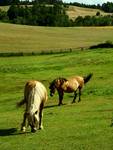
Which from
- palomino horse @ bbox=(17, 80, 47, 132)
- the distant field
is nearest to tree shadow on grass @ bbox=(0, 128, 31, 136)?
palomino horse @ bbox=(17, 80, 47, 132)

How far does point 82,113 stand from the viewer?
2405 centimetres

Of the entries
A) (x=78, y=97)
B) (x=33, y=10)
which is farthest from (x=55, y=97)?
(x=33, y=10)

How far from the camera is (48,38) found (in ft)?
386

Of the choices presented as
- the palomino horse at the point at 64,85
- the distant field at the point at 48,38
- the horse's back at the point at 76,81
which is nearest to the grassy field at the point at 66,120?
the palomino horse at the point at 64,85

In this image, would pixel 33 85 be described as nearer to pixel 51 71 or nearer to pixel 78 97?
pixel 78 97

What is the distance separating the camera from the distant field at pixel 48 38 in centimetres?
9969

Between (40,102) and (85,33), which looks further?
(85,33)

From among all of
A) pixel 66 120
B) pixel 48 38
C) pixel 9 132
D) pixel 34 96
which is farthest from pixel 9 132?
pixel 48 38

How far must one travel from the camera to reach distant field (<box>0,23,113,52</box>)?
9969 centimetres

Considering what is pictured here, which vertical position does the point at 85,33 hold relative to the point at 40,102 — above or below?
below

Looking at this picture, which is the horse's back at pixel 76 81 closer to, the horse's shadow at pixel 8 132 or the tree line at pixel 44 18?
the horse's shadow at pixel 8 132

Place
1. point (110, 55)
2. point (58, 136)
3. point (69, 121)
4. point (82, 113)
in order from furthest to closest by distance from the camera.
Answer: point (110, 55) → point (82, 113) → point (69, 121) → point (58, 136)

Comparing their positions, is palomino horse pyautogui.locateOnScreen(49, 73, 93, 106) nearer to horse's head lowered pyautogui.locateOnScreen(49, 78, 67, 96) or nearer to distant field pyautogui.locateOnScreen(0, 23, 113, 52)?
horse's head lowered pyautogui.locateOnScreen(49, 78, 67, 96)

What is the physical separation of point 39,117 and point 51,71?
33846 millimetres
